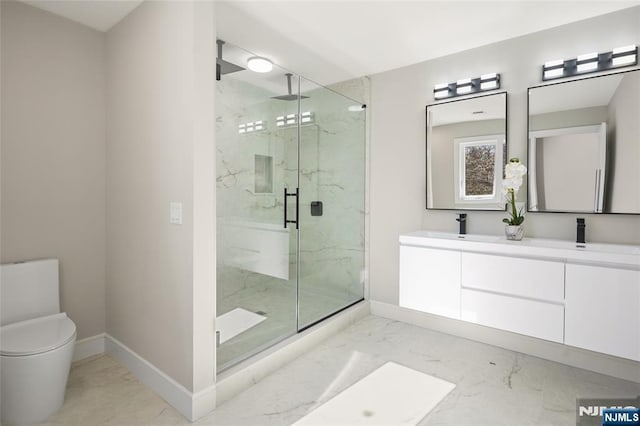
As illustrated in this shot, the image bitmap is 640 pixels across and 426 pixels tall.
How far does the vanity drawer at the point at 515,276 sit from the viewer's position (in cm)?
213

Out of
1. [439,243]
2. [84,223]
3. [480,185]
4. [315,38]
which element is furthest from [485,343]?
[84,223]

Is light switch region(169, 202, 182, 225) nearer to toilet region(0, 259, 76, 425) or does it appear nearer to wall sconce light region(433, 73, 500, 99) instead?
toilet region(0, 259, 76, 425)

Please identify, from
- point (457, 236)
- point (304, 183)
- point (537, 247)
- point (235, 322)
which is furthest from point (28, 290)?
point (537, 247)

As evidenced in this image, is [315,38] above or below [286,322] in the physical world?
above

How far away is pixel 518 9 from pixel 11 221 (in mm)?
3655

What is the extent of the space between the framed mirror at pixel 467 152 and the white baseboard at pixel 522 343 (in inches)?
41.0

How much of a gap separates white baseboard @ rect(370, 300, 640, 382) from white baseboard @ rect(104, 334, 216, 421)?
195 cm

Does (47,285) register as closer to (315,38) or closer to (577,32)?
(315,38)

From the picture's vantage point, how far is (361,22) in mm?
2363

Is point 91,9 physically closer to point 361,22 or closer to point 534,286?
point 361,22

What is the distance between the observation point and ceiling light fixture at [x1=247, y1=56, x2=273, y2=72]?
2.30 m

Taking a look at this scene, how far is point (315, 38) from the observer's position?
257cm

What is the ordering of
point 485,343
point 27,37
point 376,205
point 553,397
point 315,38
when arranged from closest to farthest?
point 553,397, point 27,37, point 315,38, point 485,343, point 376,205

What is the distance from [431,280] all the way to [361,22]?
202 cm
